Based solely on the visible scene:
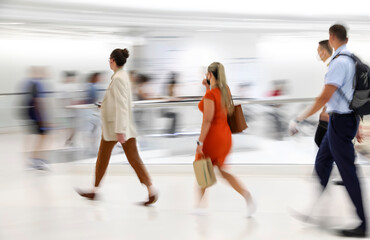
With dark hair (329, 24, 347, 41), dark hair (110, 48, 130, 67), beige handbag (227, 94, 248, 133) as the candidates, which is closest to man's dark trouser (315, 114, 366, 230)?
dark hair (329, 24, 347, 41)

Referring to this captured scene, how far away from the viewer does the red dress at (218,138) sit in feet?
12.7

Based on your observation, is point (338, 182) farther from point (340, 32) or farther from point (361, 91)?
point (340, 32)

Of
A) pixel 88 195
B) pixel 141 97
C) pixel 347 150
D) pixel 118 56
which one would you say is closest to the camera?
pixel 347 150

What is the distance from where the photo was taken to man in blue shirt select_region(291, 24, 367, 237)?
3.32 metres

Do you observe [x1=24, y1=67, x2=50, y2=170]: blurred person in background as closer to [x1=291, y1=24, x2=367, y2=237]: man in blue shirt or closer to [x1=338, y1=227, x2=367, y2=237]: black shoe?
[x1=291, y1=24, x2=367, y2=237]: man in blue shirt

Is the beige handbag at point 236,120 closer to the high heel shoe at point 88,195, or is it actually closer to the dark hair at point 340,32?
the dark hair at point 340,32

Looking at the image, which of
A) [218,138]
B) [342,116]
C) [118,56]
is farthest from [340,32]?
[118,56]

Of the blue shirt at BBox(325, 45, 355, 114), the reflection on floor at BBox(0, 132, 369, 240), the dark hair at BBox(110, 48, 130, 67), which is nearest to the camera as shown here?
the blue shirt at BBox(325, 45, 355, 114)

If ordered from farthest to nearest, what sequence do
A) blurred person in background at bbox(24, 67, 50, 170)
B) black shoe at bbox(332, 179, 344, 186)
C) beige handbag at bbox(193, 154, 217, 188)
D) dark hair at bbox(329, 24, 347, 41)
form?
blurred person in background at bbox(24, 67, 50, 170) < black shoe at bbox(332, 179, 344, 186) < beige handbag at bbox(193, 154, 217, 188) < dark hair at bbox(329, 24, 347, 41)

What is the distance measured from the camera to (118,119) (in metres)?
4.23

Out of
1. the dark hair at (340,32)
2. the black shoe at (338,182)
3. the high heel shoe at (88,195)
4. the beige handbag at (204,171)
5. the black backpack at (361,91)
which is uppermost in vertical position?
the dark hair at (340,32)

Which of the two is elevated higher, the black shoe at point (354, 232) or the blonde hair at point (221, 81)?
the blonde hair at point (221, 81)

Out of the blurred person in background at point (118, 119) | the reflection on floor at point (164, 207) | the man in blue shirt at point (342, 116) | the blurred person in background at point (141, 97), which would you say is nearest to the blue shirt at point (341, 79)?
the man in blue shirt at point (342, 116)

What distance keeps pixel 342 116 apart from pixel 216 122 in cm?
109
